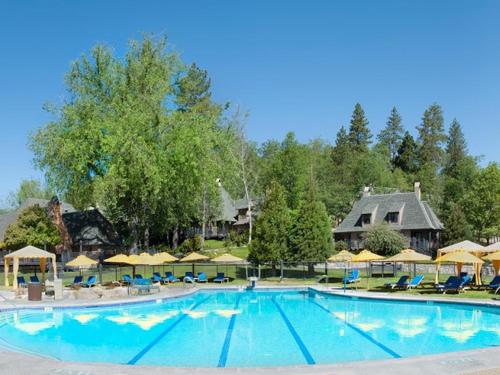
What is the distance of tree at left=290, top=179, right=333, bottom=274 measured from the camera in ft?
117

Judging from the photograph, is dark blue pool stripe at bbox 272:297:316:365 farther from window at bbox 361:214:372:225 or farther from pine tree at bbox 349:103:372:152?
pine tree at bbox 349:103:372:152

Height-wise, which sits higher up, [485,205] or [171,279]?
[485,205]

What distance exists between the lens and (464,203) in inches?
2069

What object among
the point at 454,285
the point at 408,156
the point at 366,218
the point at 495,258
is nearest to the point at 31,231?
the point at 366,218

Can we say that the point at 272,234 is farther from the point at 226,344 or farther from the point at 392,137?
the point at 392,137

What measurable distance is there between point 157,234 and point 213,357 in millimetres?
46805

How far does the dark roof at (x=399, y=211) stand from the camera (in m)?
52.4

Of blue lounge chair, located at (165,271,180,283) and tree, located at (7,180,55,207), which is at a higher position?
tree, located at (7,180,55,207)

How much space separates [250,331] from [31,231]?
3226 centimetres

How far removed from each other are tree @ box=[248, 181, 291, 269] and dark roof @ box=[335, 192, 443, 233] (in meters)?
18.4

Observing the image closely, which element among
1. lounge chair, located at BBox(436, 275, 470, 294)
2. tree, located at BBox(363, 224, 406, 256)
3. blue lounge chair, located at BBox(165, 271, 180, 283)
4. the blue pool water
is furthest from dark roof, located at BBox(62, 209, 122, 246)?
lounge chair, located at BBox(436, 275, 470, 294)

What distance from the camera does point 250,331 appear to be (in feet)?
61.6

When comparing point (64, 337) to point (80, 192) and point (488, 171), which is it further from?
point (488, 171)

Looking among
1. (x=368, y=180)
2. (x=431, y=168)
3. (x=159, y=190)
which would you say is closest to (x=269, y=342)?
(x=159, y=190)
